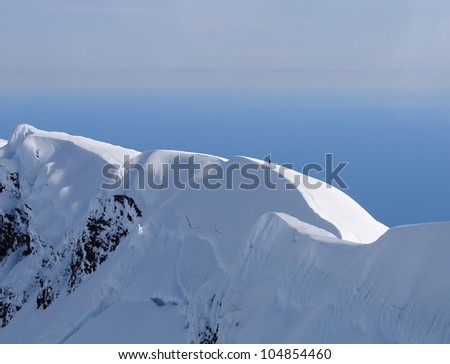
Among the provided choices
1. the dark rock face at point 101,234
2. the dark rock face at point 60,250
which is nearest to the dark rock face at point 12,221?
the dark rock face at point 60,250

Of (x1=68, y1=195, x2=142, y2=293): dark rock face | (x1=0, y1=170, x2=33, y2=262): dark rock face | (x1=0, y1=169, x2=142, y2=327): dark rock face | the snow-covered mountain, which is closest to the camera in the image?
the snow-covered mountain

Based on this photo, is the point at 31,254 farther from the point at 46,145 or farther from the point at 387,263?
the point at 387,263

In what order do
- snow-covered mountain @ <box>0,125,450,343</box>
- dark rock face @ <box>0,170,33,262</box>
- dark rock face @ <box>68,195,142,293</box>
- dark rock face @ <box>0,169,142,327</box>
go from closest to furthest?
snow-covered mountain @ <box>0,125,450,343</box>, dark rock face @ <box>68,195,142,293</box>, dark rock face @ <box>0,169,142,327</box>, dark rock face @ <box>0,170,33,262</box>

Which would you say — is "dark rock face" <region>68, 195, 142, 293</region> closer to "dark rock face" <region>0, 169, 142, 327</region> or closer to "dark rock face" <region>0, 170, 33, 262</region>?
"dark rock face" <region>0, 169, 142, 327</region>

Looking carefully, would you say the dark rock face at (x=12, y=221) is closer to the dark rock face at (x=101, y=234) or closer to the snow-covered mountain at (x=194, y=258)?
the snow-covered mountain at (x=194, y=258)

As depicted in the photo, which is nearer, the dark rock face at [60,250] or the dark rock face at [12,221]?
the dark rock face at [60,250]

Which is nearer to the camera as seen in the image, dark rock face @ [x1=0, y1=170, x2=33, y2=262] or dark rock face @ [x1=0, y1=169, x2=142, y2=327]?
dark rock face @ [x1=0, y1=169, x2=142, y2=327]

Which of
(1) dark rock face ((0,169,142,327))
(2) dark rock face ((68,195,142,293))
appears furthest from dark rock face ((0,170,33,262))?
(2) dark rock face ((68,195,142,293))
